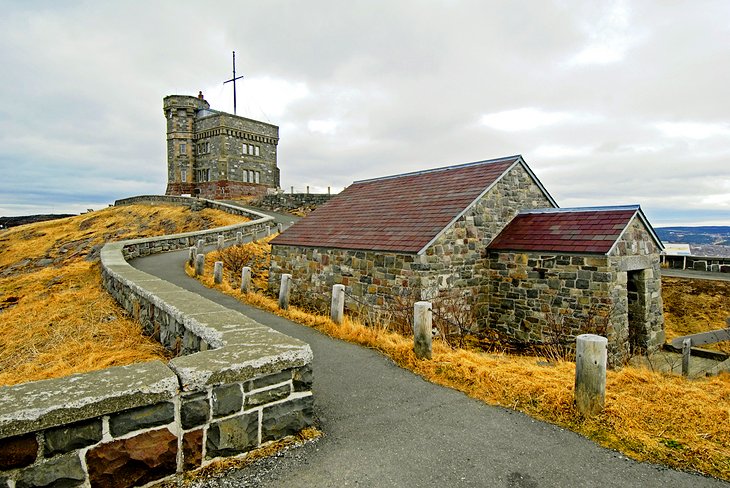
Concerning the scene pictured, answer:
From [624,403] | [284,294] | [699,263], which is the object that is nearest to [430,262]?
[284,294]

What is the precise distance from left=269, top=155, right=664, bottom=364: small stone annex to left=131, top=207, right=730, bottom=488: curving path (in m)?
5.99

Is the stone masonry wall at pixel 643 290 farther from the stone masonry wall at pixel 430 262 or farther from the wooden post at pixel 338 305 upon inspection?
the wooden post at pixel 338 305

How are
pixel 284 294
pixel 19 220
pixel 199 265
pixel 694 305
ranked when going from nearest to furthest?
1. pixel 284 294
2. pixel 199 265
3. pixel 694 305
4. pixel 19 220

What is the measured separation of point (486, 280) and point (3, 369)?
11178mm

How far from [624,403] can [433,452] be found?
2470 millimetres

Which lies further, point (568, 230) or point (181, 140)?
point (181, 140)

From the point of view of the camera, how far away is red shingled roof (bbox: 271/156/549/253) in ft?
39.3

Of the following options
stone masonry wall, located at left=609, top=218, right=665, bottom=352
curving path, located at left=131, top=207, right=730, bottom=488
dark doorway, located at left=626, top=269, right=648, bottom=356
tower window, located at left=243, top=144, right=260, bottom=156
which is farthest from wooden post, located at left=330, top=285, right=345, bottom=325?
tower window, located at left=243, top=144, right=260, bottom=156

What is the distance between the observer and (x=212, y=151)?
144 ft

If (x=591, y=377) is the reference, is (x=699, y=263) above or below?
above

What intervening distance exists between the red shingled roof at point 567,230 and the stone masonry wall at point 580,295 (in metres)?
0.23

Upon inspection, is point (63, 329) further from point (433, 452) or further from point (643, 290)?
point (643, 290)

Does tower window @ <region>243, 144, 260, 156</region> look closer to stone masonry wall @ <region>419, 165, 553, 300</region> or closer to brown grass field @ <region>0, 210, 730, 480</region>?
brown grass field @ <region>0, 210, 730, 480</region>

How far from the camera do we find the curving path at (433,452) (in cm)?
350
